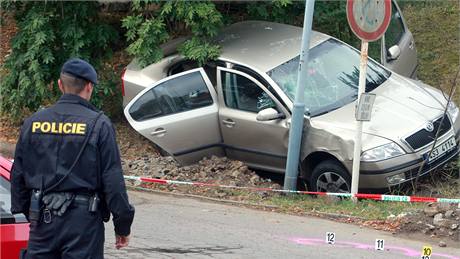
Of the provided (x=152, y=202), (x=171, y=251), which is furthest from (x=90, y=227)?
(x=152, y=202)

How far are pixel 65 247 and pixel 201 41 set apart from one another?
22.0 ft

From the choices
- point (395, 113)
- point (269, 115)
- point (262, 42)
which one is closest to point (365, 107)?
point (395, 113)

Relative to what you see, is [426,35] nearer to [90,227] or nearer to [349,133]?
[349,133]

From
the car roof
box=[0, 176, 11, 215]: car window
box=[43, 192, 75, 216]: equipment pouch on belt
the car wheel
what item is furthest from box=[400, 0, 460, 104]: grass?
box=[43, 192, 75, 216]: equipment pouch on belt

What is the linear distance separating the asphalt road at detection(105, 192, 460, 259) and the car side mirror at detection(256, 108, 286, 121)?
1.16 metres

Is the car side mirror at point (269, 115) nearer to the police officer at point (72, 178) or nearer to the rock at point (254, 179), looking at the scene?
the rock at point (254, 179)

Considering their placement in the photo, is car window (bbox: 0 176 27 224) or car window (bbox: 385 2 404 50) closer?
car window (bbox: 0 176 27 224)

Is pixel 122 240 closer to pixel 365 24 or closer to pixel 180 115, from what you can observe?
pixel 365 24

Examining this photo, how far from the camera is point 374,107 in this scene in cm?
877

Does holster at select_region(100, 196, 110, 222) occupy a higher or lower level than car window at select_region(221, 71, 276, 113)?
lower

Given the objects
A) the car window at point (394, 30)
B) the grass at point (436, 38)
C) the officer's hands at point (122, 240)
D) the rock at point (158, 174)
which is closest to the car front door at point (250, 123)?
the rock at point (158, 174)

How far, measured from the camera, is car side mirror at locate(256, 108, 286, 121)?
28.6ft

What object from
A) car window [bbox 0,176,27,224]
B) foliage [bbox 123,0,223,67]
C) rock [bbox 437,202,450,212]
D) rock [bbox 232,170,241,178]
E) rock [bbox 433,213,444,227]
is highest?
foliage [bbox 123,0,223,67]

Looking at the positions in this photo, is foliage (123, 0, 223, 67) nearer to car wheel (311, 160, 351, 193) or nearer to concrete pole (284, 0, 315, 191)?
concrete pole (284, 0, 315, 191)
